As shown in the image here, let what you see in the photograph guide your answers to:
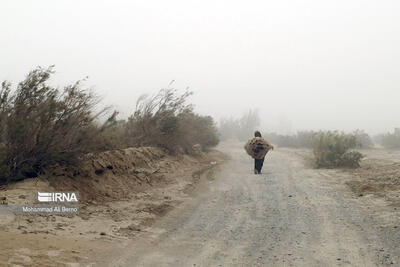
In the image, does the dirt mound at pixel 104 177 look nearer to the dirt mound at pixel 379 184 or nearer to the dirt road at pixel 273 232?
the dirt road at pixel 273 232

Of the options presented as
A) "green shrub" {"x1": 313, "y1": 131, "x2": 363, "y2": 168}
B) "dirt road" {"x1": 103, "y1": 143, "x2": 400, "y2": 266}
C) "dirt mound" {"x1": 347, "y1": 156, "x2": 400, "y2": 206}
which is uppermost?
"green shrub" {"x1": 313, "y1": 131, "x2": 363, "y2": 168}

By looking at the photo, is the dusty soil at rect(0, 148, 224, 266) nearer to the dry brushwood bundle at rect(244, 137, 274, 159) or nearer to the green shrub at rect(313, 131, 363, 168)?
the dry brushwood bundle at rect(244, 137, 274, 159)

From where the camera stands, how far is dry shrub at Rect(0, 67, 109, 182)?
812cm

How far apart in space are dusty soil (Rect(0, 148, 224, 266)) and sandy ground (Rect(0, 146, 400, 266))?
27 millimetres

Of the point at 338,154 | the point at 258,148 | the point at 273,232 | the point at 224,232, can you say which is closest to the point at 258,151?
the point at 258,148

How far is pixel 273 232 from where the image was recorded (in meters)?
6.89

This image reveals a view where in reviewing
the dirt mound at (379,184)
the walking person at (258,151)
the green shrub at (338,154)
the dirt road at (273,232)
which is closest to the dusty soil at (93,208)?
the dirt road at (273,232)

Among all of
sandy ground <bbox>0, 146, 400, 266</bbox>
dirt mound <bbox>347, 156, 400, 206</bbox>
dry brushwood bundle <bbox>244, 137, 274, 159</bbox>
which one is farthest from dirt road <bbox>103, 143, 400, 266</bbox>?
dry brushwood bundle <bbox>244, 137, 274, 159</bbox>

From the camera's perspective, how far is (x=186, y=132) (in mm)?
19812

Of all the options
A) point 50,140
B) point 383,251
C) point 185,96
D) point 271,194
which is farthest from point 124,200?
point 185,96

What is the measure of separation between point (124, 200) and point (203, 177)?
228 inches

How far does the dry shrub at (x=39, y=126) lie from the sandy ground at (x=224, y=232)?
1.79m

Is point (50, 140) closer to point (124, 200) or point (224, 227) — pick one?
point (124, 200)

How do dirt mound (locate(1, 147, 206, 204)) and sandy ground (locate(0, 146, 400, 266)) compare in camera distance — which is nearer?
sandy ground (locate(0, 146, 400, 266))
